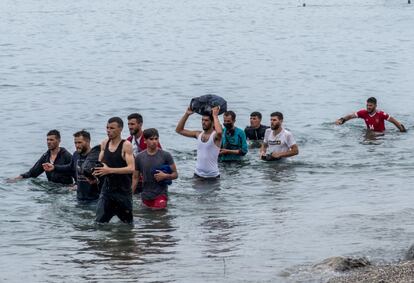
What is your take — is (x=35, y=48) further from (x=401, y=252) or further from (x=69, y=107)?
(x=401, y=252)

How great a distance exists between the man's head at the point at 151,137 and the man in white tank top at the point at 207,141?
1.73 m

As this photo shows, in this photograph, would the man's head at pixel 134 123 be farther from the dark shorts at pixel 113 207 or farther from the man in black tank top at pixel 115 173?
the man in black tank top at pixel 115 173

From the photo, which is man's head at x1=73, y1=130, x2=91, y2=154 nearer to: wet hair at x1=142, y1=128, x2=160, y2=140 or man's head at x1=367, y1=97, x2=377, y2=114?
wet hair at x1=142, y1=128, x2=160, y2=140

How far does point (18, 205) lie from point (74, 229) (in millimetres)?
2934

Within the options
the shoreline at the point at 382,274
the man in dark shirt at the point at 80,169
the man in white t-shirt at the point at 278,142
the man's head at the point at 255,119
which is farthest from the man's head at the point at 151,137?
the man's head at the point at 255,119

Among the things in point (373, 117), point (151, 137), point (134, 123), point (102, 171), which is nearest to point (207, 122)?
point (134, 123)

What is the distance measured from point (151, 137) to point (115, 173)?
1707 mm

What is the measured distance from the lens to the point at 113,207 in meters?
14.6

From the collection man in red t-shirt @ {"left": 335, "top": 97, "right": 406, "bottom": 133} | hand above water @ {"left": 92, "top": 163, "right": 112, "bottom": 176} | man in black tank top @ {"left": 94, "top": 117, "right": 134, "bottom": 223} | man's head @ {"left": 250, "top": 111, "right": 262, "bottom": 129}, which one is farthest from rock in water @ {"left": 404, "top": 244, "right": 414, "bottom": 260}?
man in red t-shirt @ {"left": 335, "top": 97, "right": 406, "bottom": 133}

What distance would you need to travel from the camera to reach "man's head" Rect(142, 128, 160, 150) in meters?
15.2

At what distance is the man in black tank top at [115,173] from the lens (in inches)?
540

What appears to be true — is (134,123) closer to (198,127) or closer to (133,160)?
(133,160)

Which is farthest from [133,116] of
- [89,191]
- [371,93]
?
[371,93]

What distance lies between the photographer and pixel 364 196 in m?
18.2
